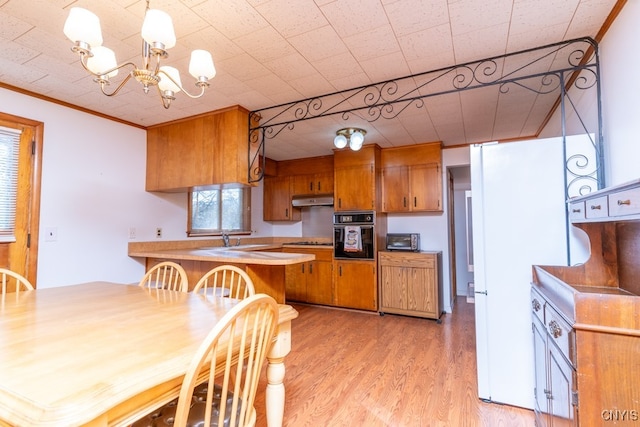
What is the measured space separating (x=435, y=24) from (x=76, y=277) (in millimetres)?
3575

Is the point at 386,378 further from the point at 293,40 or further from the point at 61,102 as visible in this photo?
the point at 61,102

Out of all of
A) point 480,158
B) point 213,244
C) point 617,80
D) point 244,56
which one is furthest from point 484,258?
point 213,244

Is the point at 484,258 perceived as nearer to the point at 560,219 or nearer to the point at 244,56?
the point at 560,219

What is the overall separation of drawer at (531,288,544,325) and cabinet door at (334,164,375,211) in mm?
2513

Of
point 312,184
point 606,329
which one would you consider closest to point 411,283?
point 312,184

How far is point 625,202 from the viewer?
1.06 metres

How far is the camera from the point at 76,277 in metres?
2.87

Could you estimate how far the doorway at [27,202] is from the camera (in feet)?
8.22

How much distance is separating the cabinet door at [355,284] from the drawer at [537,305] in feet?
7.88

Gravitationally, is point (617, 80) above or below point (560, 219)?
above

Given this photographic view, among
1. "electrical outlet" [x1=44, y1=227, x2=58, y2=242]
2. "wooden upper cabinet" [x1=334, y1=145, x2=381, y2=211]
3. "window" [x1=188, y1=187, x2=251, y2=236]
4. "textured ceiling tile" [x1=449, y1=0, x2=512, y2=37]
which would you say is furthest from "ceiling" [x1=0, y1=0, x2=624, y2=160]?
"window" [x1=188, y1=187, x2=251, y2=236]

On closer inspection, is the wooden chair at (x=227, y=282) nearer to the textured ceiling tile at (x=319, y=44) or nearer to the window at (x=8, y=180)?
the textured ceiling tile at (x=319, y=44)

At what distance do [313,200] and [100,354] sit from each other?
13.7ft

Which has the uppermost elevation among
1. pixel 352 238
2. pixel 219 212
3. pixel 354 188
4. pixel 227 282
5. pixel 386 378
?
pixel 354 188
